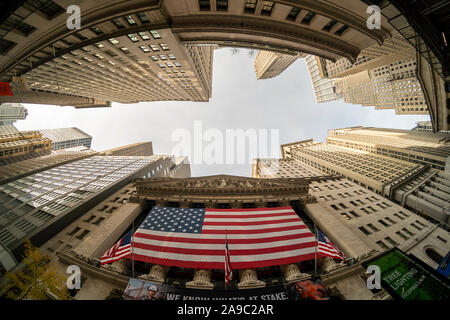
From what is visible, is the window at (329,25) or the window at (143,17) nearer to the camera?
the window at (329,25)

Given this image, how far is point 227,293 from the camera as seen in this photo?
12.2 meters

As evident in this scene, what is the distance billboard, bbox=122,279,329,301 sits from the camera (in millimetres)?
11609

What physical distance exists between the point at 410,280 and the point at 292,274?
8.57 m

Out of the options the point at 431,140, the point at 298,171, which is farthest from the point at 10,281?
the point at 431,140

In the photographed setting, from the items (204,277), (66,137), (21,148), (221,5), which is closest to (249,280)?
(204,277)

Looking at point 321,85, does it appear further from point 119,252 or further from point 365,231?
point 119,252

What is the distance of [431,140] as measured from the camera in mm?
64750

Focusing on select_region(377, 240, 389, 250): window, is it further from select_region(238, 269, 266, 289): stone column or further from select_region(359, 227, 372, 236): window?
select_region(238, 269, 266, 289): stone column

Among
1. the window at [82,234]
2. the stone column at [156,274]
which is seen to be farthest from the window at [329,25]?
the window at [82,234]

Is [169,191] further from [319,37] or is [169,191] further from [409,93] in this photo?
[409,93]

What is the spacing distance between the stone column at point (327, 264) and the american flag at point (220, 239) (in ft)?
6.70

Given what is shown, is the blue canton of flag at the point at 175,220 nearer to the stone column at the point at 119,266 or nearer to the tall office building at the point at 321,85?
the stone column at the point at 119,266

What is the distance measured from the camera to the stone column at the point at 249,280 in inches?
566

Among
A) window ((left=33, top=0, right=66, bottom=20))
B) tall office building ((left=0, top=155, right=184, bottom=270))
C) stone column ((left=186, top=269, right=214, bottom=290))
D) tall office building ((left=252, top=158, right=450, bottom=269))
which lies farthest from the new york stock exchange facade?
window ((left=33, top=0, right=66, bottom=20))
